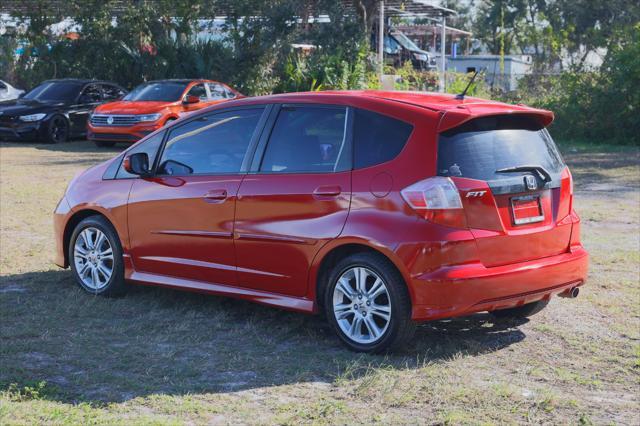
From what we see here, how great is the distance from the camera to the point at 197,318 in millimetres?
7074

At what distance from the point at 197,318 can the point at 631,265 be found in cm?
431

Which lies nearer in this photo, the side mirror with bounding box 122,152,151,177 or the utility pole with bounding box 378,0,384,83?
the side mirror with bounding box 122,152,151,177

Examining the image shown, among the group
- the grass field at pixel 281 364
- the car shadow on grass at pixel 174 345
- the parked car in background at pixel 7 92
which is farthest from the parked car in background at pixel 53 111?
the car shadow on grass at pixel 174 345

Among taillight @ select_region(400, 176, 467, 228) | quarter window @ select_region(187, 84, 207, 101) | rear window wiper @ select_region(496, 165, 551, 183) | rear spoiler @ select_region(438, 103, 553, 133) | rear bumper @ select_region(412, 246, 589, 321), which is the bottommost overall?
rear bumper @ select_region(412, 246, 589, 321)

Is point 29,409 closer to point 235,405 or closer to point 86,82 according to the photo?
point 235,405

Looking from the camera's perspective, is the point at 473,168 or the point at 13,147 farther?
the point at 13,147

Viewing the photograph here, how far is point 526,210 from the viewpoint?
6156 millimetres

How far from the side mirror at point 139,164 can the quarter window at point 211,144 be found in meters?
0.11

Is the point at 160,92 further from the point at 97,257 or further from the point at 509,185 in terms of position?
the point at 509,185

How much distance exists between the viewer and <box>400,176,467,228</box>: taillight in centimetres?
577

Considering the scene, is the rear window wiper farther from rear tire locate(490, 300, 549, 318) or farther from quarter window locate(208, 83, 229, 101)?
quarter window locate(208, 83, 229, 101)

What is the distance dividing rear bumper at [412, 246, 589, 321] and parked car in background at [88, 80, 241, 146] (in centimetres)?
1380

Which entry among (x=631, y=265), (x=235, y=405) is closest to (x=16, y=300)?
(x=235, y=405)

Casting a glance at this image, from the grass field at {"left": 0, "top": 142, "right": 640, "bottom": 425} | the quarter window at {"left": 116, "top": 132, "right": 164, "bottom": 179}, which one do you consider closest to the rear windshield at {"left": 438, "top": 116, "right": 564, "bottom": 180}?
the grass field at {"left": 0, "top": 142, "right": 640, "bottom": 425}
